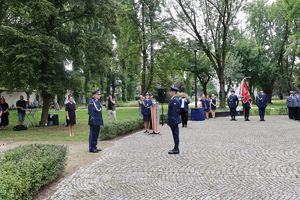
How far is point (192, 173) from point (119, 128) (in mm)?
8218

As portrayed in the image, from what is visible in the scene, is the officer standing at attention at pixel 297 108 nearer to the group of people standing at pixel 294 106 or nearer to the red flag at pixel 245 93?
the group of people standing at pixel 294 106

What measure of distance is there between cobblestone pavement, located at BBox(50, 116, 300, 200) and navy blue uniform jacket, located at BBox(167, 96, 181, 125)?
95 cm

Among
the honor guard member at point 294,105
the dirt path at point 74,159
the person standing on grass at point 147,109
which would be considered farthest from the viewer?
the honor guard member at point 294,105

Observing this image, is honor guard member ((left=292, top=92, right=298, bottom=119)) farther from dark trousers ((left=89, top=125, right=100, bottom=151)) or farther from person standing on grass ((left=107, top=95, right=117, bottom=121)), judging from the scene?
dark trousers ((left=89, top=125, right=100, bottom=151))

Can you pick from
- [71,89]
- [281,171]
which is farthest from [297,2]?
[281,171]

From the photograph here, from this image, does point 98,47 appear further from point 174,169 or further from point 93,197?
point 93,197

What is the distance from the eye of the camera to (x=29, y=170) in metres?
6.60

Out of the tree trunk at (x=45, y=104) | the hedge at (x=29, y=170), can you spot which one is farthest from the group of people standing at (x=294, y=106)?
the hedge at (x=29, y=170)

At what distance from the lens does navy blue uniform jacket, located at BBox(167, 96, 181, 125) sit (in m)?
11.5

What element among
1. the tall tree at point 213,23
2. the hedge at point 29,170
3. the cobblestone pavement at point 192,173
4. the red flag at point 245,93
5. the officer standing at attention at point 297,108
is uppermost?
the tall tree at point 213,23

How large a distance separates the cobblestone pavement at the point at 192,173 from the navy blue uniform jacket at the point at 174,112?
37.2 inches

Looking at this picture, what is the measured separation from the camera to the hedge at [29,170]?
566 centimetres

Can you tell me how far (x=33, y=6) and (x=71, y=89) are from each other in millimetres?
5003

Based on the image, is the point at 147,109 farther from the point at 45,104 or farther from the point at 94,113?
the point at 45,104
